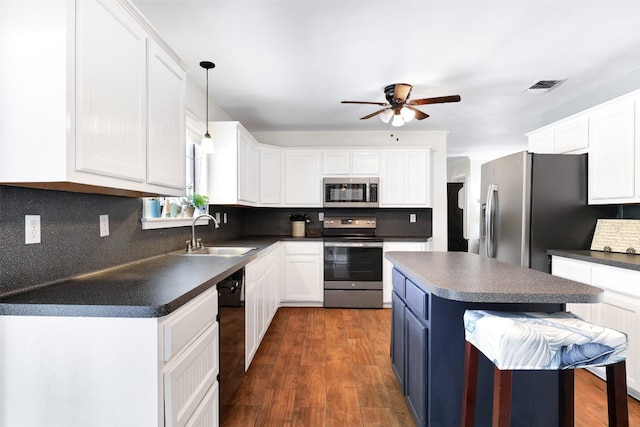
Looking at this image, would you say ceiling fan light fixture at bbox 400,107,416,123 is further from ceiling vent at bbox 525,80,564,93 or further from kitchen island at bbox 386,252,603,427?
kitchen island at bbox 386,252,603,427

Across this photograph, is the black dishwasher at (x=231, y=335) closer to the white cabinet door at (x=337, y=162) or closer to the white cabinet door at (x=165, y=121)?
the white cabinet door at (x=165, y=121)

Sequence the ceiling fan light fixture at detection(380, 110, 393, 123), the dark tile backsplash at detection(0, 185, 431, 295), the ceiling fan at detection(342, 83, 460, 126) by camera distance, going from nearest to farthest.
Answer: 1. the dark tile backsplash at detection(0, 185, 431, 295)
2. the ceiling fan at detection(342, 83, 460, 126)
3. the ceiling fan light fixture at detection(380, 110, 393, 123)

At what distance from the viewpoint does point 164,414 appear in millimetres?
1109

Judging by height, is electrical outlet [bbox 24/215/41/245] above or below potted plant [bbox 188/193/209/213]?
below

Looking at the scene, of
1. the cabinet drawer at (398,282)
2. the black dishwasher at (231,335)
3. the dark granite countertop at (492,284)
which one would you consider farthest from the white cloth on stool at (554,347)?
the black dishwasher at (231,335)

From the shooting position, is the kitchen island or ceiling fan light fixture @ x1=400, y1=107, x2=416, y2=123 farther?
ceiling fan light fixture @ x1=400, y1=107, x2=416, y2=123

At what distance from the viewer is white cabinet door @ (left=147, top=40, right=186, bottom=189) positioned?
1.59 metres

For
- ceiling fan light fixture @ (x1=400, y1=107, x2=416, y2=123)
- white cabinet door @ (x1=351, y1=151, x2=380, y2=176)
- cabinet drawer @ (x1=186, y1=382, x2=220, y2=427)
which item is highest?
ceiling fan light fixture @ (x1=400, y1=107, x2=416, y2=123)

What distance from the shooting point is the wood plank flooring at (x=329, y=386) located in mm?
1923

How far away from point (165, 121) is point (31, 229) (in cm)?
77

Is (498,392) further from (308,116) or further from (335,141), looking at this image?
(335,141)

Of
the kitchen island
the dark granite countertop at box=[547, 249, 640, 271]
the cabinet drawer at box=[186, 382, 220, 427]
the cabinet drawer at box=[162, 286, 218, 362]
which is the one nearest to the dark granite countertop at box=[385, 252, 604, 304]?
the kitchen island

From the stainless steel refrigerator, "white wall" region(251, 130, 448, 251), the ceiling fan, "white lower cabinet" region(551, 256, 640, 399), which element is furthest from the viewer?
"white wall" region(251, 130, 448, 251)

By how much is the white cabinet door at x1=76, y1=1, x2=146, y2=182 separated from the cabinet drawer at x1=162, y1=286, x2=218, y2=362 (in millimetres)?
613
